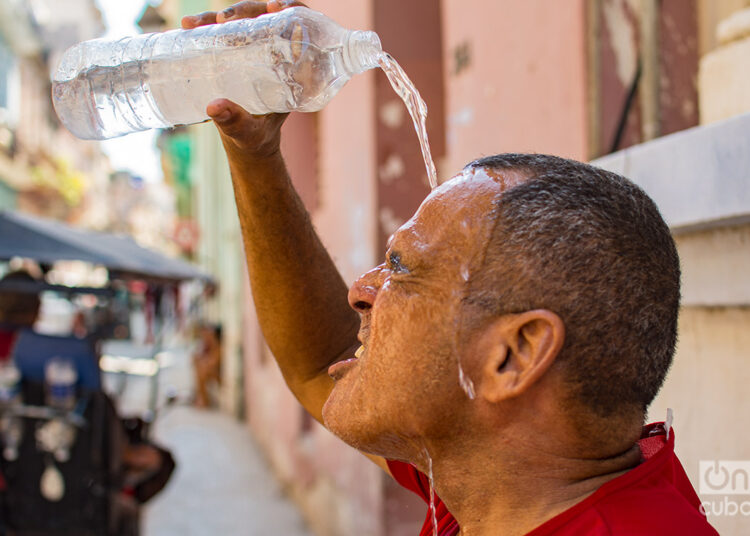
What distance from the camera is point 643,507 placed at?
1.04 meters

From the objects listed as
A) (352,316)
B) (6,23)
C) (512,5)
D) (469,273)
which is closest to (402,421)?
(469,273)

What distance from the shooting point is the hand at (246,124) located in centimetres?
148

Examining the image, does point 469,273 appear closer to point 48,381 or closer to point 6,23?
point 48,381

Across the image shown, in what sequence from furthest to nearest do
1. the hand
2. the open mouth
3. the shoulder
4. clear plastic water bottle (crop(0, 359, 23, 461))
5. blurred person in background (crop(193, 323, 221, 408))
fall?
blurred person in background (crop(193, 323, 221, 408)), clear plastic water bottle (crop(0, 359, 23, 461)), the hand, the open mouth, the shoulder

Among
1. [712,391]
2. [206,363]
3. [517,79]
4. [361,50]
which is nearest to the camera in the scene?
[361,50]

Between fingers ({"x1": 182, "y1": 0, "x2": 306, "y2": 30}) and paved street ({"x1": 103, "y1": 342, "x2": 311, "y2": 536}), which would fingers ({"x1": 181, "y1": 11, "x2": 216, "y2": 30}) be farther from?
paved street ({"x1": 103, "y1": 342, "x2": 311, "y2": 536})

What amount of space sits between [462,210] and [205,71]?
849mm

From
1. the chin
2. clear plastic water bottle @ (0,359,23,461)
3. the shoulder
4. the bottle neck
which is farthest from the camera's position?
clear plastic water bottle @ (0,359,23,461)

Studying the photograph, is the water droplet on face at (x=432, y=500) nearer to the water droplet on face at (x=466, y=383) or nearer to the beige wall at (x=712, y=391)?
the water droplet on face at (x=466, y=383)

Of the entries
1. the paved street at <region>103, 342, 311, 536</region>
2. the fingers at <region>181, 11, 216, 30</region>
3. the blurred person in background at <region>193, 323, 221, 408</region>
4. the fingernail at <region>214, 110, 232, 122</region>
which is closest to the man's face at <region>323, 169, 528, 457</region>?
the fingernail at <region>214, 110, 232, 122</region>

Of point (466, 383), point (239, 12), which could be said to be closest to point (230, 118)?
point (239, 12)

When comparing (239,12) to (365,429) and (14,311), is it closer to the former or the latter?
(365,429)

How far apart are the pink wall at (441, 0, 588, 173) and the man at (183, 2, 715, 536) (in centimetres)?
150

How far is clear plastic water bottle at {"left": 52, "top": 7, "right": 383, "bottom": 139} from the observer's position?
5.34 feet
